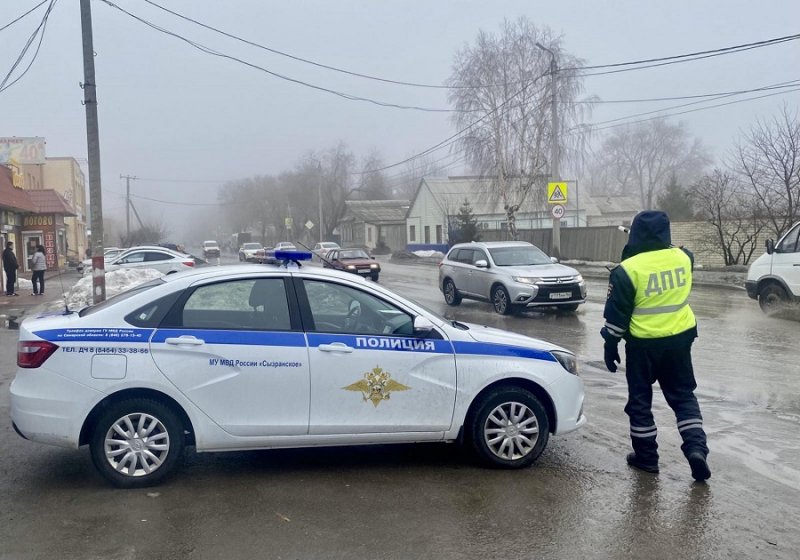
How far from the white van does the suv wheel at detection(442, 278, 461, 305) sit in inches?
258

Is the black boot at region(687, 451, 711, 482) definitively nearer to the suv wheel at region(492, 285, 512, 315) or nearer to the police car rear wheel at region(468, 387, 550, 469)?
the police car rear wheel at region(468, 387, 550, 469)

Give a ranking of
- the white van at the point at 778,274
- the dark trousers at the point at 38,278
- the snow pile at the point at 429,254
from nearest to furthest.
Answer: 1. the white van at the point at 778,274
2. the dark trousers at the point at 38,278
3. the snow pile at the point at 429,254

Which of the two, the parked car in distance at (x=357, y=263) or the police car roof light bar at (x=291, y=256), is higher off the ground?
the police car roof light bar at (x=291, y=256)

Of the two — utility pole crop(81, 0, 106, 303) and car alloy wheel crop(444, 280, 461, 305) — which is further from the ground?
utility pole crop(81, 0, 106, 303)

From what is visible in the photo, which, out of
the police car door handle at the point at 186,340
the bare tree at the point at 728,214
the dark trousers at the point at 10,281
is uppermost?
the bare tree at the point at 728,214

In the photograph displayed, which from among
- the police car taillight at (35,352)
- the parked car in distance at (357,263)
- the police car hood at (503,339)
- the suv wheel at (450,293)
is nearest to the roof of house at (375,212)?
the parked car in distance at (357,263)

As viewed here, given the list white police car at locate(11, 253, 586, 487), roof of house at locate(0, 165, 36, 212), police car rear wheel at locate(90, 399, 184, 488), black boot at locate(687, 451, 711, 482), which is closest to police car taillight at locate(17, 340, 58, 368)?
white police car at locate(11, 253, 586, 487)

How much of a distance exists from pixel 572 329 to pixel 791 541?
943cm

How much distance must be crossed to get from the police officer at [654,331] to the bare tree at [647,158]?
3306 inches

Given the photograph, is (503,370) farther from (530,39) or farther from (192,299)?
(530,39)

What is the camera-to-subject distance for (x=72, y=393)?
196 inches

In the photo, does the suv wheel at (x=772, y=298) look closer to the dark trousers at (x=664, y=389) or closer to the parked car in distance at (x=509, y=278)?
the parked car in distance at (x=509, y=278)

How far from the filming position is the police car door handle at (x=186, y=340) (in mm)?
5141

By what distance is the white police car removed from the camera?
16.5 feet
